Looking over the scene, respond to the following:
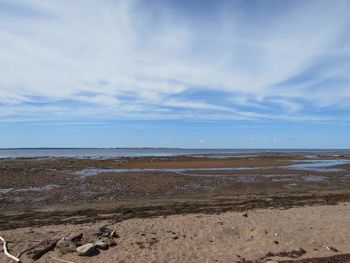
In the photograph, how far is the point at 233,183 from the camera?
23.7 m

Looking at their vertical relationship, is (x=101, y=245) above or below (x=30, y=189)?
below

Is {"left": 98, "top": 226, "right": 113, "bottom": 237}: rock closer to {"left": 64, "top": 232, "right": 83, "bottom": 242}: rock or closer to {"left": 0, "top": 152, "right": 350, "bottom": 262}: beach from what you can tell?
{"left": 0, "top": 152, "right": 350, "bottom": 262}: beach

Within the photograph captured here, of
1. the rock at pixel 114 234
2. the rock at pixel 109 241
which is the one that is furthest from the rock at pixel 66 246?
the rock at pixel 114 234

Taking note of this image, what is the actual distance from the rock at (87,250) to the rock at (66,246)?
0.27 metres

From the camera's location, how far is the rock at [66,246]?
8344 mm

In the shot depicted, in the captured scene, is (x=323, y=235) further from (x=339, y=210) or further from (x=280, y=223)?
(x=339, y=210)

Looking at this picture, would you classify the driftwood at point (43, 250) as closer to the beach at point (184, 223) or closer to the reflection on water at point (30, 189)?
the beach at point (184, 223)

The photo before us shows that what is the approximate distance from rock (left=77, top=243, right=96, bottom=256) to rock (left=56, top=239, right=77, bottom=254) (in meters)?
0.27

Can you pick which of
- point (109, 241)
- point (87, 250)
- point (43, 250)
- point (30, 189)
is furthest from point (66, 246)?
point (30, 189)

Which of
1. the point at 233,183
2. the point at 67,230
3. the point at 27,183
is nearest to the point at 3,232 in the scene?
the point at 67,230

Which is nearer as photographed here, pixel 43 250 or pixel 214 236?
pixel 43 250

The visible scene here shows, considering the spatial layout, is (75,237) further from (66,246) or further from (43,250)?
(43,250)

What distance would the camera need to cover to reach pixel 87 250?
8.10m

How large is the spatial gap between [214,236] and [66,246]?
13.1 feet
